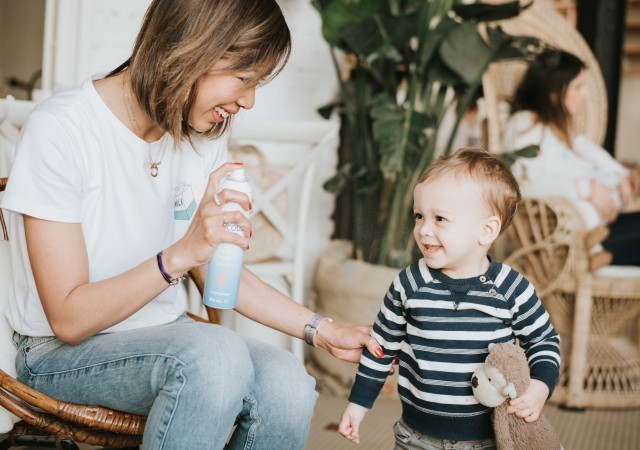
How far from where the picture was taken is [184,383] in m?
1.16

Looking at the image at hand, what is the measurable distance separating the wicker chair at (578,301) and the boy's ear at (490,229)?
55.1 inches

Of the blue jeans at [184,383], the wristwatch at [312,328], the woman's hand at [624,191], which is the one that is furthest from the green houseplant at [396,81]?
the blue jeans at [184,383]

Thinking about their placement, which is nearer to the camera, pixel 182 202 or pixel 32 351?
pixel 32 351

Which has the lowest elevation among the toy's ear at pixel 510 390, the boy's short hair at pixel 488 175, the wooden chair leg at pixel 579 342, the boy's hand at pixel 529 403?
the wooden chair leg at pixel 579 342

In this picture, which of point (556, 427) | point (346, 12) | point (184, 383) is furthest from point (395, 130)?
point (184, 383)

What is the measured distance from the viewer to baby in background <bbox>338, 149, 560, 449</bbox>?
1340 mm

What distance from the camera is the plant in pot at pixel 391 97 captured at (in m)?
2.55

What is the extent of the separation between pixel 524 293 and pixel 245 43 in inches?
26.0

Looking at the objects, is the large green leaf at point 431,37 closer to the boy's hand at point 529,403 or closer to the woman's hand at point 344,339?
the woman's hand at point 344,339

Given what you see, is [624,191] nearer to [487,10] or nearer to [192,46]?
[487,10]

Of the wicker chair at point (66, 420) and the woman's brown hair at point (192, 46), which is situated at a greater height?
the woman's brown hair at point (192, 46)

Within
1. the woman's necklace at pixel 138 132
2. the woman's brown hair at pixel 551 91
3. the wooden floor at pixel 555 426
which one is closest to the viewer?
the woman's necklace at pixel 138 132

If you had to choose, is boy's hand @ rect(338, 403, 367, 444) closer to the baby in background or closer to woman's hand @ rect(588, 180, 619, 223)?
the baby in background

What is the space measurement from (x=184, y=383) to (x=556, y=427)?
170 centimetres
